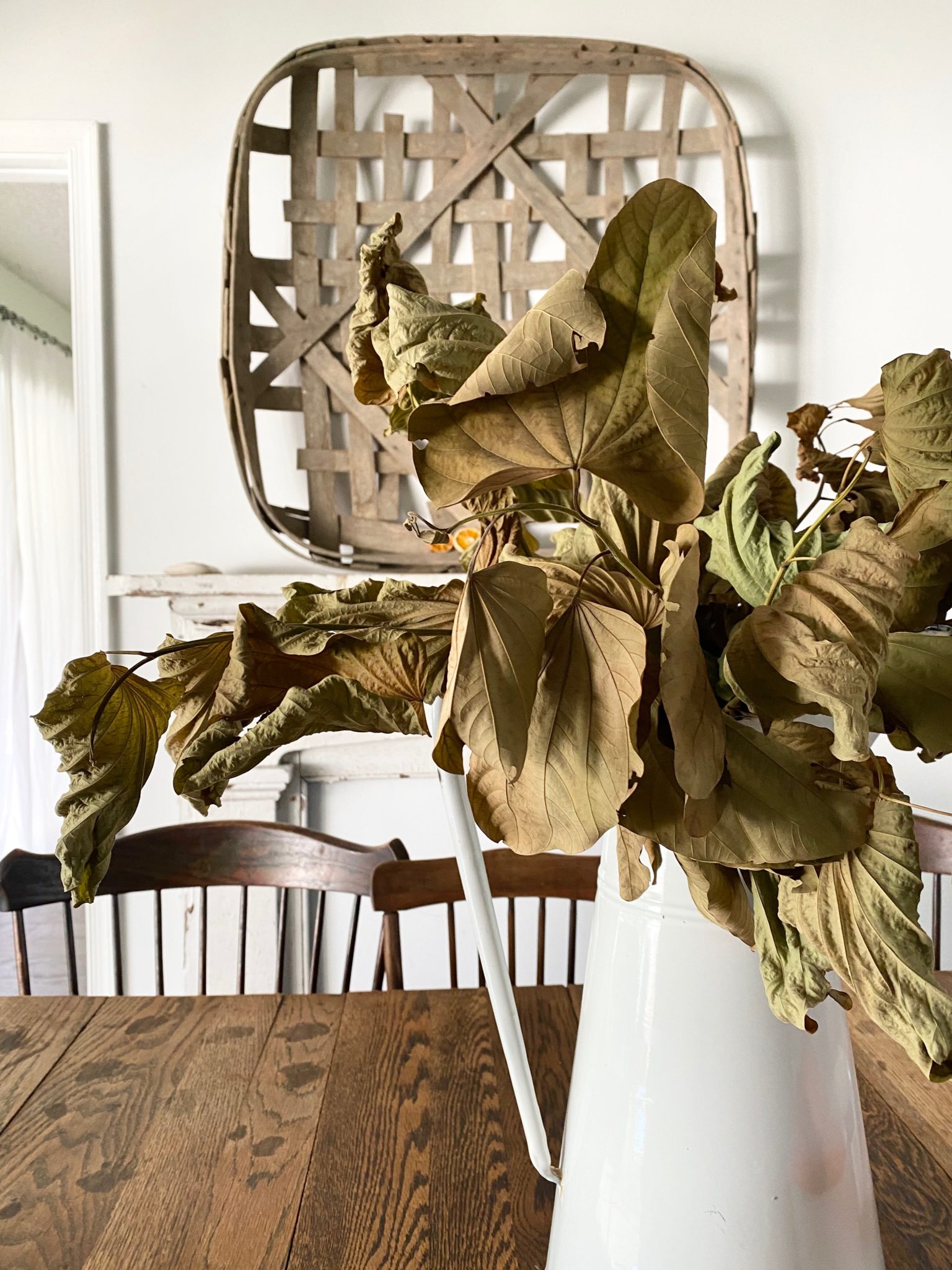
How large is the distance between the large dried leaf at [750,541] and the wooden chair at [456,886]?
71 cm

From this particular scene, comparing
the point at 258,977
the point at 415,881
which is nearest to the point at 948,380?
the point at 415,881

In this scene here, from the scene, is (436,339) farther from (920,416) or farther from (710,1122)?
(710,1122)

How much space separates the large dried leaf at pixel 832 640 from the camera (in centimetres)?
25

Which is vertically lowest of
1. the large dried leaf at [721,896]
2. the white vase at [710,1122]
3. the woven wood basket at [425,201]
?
the white vase at [710,1122]

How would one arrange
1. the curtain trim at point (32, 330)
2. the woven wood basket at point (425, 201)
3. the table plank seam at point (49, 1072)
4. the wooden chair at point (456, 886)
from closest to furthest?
the table plank seam at point (49, 1072) → the wooden chair at point (456, 886) → the woven wood basket at point (425, 201) → the curtain trim at point (32, 330)

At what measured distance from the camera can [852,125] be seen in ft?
5.28

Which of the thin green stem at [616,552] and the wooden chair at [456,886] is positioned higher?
the thin green stem at [616,552]

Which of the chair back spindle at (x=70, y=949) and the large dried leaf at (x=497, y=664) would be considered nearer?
the large dried leaf at (x=497, y=664)

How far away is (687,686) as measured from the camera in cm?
26

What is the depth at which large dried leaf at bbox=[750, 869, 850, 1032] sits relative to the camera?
31cm

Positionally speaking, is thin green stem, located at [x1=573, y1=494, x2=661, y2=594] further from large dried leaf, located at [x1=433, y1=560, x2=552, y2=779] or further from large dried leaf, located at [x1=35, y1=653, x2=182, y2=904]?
large dried leaf, located at [x1=35, y1=653, x2=182, y2=904]

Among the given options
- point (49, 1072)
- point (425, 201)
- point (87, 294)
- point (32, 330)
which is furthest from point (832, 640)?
point (32, 330)

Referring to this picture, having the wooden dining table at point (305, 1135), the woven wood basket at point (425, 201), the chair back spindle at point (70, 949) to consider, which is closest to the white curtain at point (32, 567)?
the woven wood basket at point (425, 201)

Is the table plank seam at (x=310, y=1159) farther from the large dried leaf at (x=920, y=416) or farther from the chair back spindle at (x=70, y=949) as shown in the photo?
the large dried leaf at (x=920, y=416)
